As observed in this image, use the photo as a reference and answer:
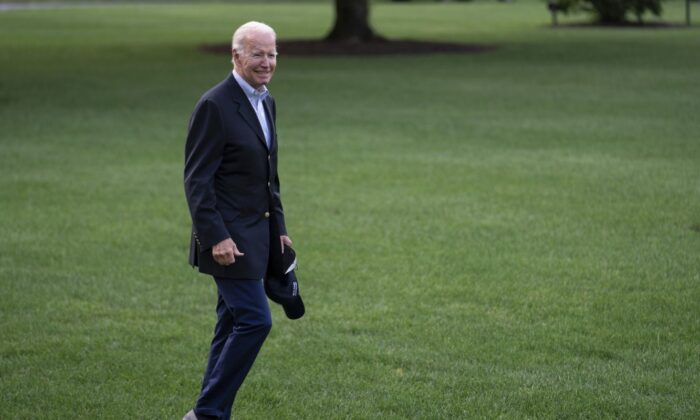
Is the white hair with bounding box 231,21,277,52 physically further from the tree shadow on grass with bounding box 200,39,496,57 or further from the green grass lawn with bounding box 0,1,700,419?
the tree shadow on grass with bounding box 200,39,496,57

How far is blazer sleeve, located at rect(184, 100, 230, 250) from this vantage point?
5215 millimetres

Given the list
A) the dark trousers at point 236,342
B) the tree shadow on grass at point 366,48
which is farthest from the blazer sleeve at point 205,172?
the tree shadow on grass at point 366,48

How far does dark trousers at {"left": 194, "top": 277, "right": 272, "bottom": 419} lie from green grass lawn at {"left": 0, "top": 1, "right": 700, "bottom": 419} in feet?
2.44

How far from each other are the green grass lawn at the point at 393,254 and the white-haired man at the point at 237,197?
0.89 meters

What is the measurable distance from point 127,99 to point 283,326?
1288 cm

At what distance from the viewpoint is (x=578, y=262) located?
30.3 feet

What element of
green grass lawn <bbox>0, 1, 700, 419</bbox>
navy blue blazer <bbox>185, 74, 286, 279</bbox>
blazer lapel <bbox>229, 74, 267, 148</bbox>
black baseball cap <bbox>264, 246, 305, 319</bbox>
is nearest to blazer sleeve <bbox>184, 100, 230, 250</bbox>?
navy blue blazer <bbox>185, 74, 286, 279</bbox>

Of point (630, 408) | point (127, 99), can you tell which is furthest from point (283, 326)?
point (127, 99)

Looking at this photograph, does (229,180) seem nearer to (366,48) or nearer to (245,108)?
(245,108)

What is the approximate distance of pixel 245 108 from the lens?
533 centimetres

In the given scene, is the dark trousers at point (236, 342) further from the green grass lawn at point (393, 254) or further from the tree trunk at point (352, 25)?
the tree trunk at point (352, 25)

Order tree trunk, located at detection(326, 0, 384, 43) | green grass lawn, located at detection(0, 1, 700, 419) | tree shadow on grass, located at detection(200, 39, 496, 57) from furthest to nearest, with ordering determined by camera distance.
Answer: tree trunk, located at detection(326, 0, 384, 43)
tree shadow on grass, located at detection(200, 39, 496, 57)
green grass lawn, located at detection(0, 1, 700, 419)

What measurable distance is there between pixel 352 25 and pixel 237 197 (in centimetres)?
2597

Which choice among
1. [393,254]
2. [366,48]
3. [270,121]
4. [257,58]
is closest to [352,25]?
[366,48]
